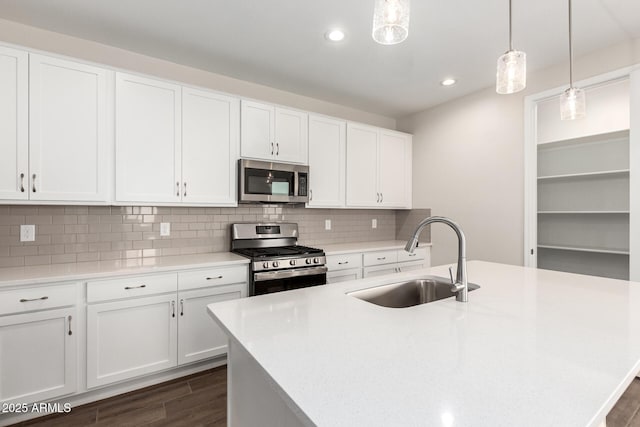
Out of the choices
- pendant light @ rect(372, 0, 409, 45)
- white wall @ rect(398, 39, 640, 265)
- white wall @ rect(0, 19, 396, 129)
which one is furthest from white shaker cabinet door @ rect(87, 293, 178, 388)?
white wall @ rect(398, 39, 640, 265)

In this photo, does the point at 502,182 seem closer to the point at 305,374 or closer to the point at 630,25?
the point at 630,25

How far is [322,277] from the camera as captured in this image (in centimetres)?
295

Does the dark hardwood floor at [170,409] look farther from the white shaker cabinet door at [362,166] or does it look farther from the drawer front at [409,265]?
the white shaker cabinet door at [362,166]

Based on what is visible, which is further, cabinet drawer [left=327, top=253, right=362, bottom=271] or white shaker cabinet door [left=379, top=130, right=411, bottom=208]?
white shaker cabinet door [left=379, top=130, right=411, bottom=208]

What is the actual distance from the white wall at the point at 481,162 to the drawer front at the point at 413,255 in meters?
0.18

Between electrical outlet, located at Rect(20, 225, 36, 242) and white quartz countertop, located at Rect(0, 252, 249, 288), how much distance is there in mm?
208

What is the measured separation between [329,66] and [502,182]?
2.15 m

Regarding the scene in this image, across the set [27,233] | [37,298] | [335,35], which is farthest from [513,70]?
[27,233]

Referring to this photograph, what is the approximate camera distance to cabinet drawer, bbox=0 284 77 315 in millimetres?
1813

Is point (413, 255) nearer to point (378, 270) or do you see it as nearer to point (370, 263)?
point (378, 270)

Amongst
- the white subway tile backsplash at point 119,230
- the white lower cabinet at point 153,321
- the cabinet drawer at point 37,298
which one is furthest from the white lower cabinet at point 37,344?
the white subway tile backsplash at point 119,230

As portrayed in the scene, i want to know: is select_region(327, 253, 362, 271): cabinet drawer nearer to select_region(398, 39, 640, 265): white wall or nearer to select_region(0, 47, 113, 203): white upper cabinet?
select_region(398, 39, 640, 265): white wall

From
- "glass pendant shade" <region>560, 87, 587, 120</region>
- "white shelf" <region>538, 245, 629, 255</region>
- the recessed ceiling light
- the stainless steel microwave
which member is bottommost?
Answer: "white shelf" <region>538, 245, 629, 255</region>

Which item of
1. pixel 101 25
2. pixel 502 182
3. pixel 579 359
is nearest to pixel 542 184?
pixel 502 182
